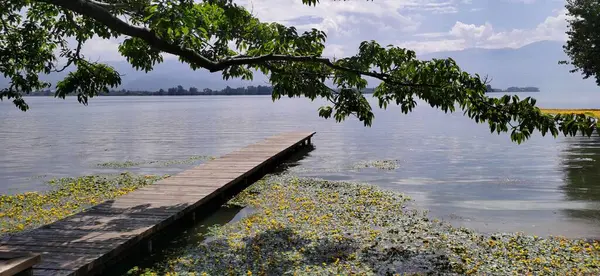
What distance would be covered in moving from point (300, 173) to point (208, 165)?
4706 mm

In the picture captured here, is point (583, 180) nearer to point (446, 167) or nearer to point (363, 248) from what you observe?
point (446, 167)

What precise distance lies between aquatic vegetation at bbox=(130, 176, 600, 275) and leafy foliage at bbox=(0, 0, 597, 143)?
101 inches

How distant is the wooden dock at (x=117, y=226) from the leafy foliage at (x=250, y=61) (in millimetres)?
3519

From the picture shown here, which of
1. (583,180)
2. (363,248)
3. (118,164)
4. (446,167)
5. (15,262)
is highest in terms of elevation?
(15,262)

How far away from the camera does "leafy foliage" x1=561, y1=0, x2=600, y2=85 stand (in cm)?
4919

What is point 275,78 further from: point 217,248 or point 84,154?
point 84,154

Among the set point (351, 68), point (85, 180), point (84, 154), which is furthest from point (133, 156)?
point (351, 68)

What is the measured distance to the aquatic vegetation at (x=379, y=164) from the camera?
81.4ft

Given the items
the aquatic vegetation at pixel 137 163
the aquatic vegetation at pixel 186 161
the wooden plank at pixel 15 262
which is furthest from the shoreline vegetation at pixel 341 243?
the aquatic vegetation at pixel 186 161

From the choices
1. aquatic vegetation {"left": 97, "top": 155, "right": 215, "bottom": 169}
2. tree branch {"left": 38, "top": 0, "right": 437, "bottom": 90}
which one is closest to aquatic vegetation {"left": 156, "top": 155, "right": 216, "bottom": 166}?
aquatic vegetation {"left": 97, "top": 155, "right": 215, "bottom": 169}

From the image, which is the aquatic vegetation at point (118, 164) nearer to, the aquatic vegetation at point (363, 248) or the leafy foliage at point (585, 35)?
the aquatic vegetation at point (363, 248)

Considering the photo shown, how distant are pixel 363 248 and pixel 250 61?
17.4 feet

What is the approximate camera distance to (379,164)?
2584 cm

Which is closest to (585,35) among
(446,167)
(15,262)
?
(446,167)
